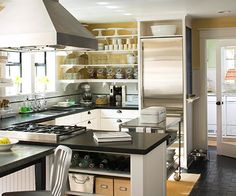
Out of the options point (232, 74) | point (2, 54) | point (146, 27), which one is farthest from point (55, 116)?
point (232, 74)

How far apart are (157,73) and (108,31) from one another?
150 cm

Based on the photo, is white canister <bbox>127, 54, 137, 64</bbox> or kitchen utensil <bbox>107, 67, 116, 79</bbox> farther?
kitchen utensil <bbox>107, 67, 116, 79</bbox>

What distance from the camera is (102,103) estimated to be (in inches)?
274

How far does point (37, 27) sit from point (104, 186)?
1461 millimetres

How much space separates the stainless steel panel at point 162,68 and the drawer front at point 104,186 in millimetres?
2953

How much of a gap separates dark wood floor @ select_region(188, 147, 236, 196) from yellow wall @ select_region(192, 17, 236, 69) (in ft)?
5.49

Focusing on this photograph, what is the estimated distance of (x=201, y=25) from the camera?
6684 millimetres

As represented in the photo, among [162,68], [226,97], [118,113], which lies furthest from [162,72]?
[226,97]

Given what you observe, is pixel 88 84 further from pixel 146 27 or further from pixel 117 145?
pixel 117 145

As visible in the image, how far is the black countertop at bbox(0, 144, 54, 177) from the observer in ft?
8.71

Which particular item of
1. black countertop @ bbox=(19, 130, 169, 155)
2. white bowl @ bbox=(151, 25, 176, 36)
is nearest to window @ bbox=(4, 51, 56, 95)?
white bowl @ bbox=(151, 25, 176, 36)

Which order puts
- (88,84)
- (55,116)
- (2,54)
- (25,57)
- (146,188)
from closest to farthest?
(146,188), (2,54), (55,116), (25,57), (88,84)

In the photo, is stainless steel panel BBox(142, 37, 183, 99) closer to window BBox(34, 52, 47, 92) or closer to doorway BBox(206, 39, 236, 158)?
doorway BBox(206, 39, 236, 158)

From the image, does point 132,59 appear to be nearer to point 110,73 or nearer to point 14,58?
point 110,73
